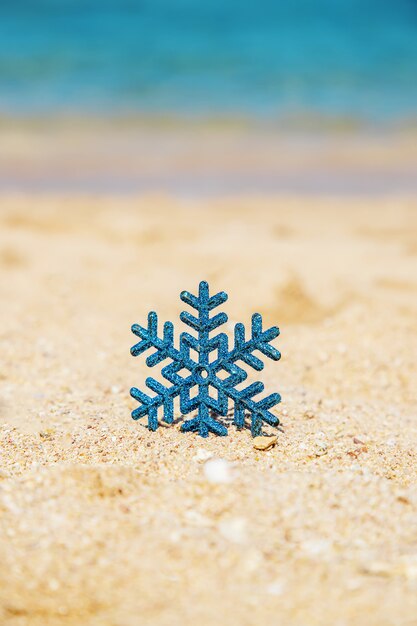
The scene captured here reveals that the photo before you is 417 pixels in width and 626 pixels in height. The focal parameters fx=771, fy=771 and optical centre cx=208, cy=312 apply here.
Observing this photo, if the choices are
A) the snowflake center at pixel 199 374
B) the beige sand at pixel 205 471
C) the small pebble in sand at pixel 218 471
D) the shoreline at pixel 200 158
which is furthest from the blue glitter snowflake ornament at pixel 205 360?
the shoreline at pixel 200 158

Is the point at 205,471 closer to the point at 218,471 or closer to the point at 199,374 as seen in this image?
the point at 218,471

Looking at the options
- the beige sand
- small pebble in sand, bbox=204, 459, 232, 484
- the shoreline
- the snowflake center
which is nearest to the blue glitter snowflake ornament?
the snowflake center

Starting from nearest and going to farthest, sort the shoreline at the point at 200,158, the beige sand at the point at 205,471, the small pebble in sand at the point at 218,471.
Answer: the beige sand at the point at 205,471 → the small pebble in sand at the point at 218,471 → the shoreline at the point at 200,158

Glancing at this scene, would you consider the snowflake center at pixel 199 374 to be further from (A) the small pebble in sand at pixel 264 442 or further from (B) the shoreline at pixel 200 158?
(B) the shoreline at pixel 200 158

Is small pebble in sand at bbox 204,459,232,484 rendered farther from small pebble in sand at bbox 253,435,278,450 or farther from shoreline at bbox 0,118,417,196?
shoreline at bbox 0,118,417,196

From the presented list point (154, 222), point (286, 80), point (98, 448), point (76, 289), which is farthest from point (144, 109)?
point (98, 448)
